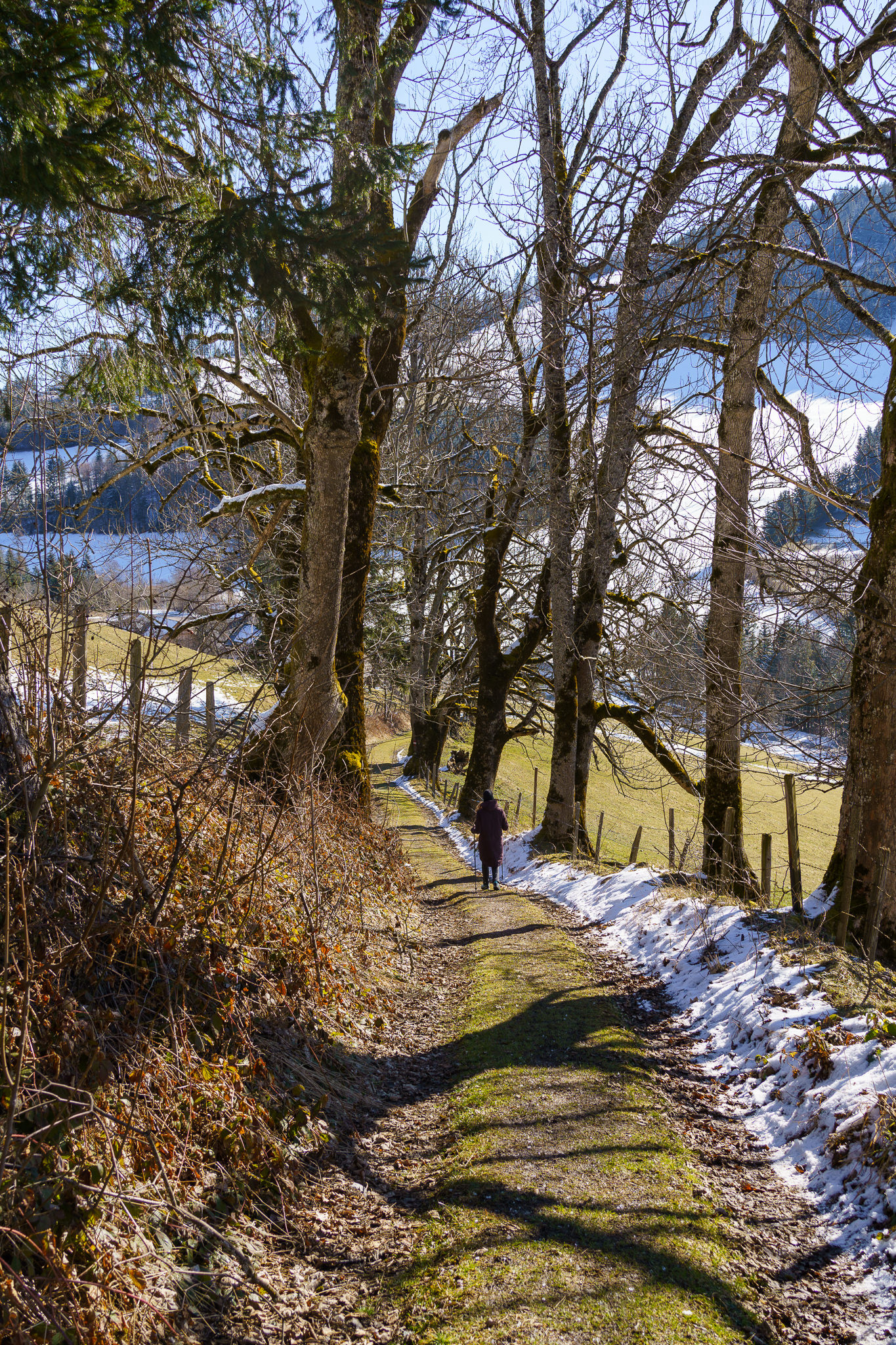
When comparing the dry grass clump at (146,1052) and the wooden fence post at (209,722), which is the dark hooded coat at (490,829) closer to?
the dry grass clump at (146,1052)

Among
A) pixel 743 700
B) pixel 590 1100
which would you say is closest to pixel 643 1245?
pixel 590 1100

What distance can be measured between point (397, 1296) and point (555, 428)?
1155 cm

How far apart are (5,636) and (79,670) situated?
26.2 inches

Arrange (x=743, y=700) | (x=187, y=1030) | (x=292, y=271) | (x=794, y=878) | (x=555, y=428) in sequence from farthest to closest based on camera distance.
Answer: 1. (x=555, y=428)
2. (x=743, y=700)
3. (x=794, y=878)
4. (x=292, y=271)
5. (x=187, y=1030)

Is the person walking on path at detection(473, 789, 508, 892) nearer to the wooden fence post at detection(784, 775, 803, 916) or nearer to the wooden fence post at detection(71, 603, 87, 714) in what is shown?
the wooden fence post at detection(784, 775, 803, 916)

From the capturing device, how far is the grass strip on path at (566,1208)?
3.17 m

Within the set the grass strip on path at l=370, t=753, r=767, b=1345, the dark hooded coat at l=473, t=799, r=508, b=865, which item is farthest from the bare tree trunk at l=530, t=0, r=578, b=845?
the grass strip on path at l=370, t=753, r=767, b=1345

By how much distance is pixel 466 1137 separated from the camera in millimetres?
4719

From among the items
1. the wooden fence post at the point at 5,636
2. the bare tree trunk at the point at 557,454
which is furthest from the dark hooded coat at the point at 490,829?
the wooden fence post at the point at 5,636

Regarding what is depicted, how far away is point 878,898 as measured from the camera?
19.5 ft

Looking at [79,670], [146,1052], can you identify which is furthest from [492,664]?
[146,1052]

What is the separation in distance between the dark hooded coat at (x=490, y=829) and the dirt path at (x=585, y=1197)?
5100mm

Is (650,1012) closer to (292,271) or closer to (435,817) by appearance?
(292,271)

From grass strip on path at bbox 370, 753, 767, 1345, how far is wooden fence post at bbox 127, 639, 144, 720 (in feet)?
9.56
